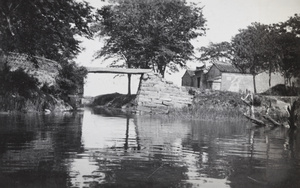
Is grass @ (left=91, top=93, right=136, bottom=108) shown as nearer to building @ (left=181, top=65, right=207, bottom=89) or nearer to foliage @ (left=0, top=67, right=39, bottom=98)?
foliage @ (left=0, top=67, right=39, bottom=98)

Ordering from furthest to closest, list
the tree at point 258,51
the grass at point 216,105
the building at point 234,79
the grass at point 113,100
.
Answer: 1. the building at point 234,79
2. the grass at point 113,100
3. the tree at point 258,51
4. the grass at point 216,105

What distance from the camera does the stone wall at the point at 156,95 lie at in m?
26.0

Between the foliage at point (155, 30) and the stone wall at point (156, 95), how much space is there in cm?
1096

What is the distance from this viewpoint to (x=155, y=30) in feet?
124

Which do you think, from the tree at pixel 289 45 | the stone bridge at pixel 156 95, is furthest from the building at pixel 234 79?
the stone bridge at pixel 156 95

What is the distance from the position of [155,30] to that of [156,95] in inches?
539

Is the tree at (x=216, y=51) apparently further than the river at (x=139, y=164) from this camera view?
Yes

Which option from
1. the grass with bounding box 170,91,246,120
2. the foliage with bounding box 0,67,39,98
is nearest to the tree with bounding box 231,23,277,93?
the grass with bounding box 170,91,246,120

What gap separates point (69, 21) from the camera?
1009 cm

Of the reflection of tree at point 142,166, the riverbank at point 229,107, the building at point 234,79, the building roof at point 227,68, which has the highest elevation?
the building roof at point 227,68

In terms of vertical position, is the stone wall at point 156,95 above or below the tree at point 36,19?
below

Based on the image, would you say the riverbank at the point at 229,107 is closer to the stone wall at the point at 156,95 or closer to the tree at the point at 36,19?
the stone wall at the point at 156,95

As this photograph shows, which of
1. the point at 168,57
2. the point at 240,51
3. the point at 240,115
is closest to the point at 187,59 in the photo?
the point at 168,57

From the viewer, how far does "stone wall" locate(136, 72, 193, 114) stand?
85.2 ft
